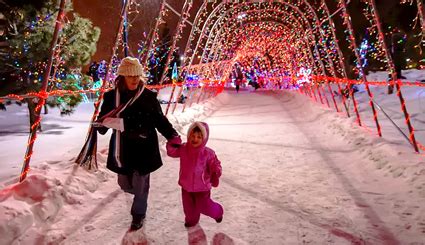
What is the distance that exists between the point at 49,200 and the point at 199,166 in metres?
1.76

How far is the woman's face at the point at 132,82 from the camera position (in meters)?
3.40

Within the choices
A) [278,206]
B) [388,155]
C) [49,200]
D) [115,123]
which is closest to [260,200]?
[278,206]

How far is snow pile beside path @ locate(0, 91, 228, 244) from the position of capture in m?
3.26

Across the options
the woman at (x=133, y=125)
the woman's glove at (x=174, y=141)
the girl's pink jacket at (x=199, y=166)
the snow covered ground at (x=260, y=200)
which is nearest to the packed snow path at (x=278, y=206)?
the snow covered ground at (x=260, y=200)

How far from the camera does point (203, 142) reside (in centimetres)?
346

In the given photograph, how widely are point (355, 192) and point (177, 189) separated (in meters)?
2.38

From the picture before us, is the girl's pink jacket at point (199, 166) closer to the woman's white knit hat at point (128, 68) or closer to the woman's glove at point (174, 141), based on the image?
the woman's glove at point (174, 141)

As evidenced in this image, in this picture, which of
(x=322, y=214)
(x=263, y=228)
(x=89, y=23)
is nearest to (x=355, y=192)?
(x=322, y=214)

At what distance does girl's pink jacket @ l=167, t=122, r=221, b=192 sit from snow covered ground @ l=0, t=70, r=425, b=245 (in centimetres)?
48

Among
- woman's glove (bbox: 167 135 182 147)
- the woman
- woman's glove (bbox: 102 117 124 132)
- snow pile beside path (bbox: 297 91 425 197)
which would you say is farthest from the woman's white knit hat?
snow pile beside path (bbox: 297 91 425 197)

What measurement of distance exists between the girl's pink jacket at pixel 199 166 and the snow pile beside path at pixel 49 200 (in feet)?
4.13

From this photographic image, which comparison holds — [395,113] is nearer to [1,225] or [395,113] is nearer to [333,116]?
[333,116]

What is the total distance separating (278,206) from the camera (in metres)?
4.15

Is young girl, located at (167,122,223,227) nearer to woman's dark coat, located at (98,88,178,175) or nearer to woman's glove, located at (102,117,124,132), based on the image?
A: woman's dark coat, located at (98,88,178,175)
